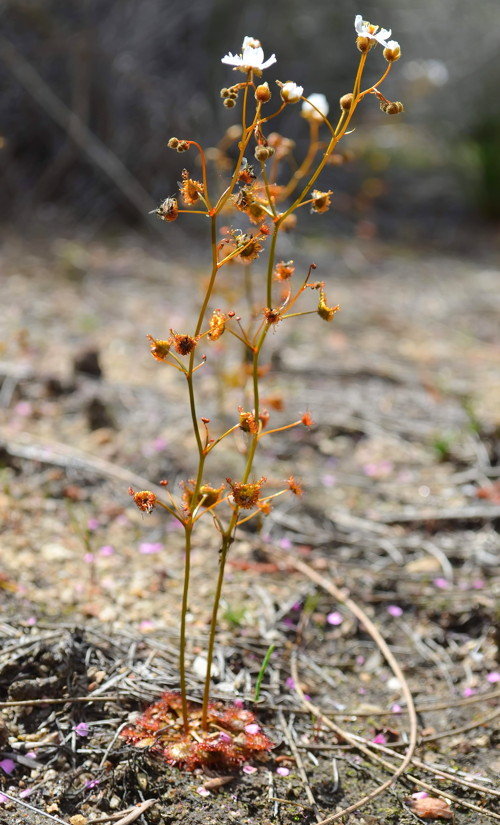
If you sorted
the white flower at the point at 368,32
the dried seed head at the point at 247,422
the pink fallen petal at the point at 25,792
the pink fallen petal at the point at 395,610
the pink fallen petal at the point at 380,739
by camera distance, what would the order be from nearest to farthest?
the white flower at the point at 368,32 → the dried seed head at the point at 247,422 → the pink fallen petal at the point at 25,792 → the pink fallen petal at the point at 380,739 → the pink fallen petal at the point at 395,610

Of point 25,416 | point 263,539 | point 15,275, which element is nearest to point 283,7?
point 15,275

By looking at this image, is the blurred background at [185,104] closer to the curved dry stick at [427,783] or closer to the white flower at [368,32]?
the white flower at [368,32]

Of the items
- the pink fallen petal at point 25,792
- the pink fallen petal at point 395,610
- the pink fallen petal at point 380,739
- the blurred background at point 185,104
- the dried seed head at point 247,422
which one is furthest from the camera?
the blurred background at point 185,104

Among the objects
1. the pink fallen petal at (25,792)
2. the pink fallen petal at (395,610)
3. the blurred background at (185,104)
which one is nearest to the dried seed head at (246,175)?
the pink fallen petal at (25,792)

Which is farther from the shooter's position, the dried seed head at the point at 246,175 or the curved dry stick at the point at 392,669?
the curved dry stick at the point at 392,669

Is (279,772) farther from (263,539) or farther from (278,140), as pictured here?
(278,140)

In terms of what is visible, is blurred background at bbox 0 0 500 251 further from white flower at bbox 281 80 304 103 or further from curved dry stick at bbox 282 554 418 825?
white flower at bbox 281 80 304 103

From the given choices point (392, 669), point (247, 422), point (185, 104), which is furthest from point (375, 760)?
point (185, 104)
